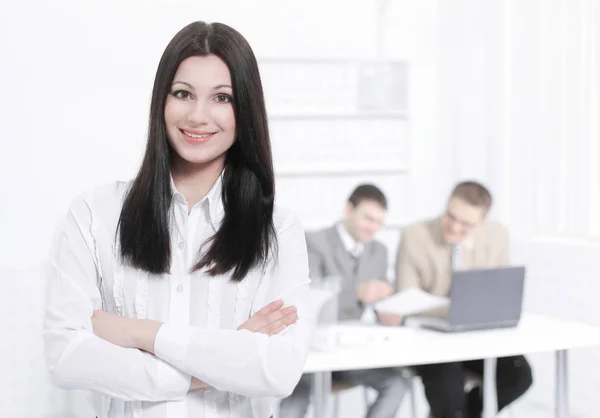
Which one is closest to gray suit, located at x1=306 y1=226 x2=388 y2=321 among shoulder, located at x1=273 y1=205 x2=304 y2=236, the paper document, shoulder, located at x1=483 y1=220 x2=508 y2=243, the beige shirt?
the beige shirt

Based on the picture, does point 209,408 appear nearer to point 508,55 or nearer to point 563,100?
point 563,100

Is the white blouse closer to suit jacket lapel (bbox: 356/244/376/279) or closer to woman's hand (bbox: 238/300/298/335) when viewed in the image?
woman's hand (bbox: 238/300/298/335)

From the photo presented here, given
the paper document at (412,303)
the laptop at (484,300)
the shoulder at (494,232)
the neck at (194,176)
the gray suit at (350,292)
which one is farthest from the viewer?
the shoulder at (494,232)

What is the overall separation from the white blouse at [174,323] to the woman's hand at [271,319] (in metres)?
0.02

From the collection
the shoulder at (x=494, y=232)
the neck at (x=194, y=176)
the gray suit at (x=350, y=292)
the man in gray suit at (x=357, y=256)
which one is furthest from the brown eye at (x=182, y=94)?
the shoulder at (x=494, y=232)

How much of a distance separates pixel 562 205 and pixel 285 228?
140 inches

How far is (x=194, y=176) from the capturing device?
1.39 m

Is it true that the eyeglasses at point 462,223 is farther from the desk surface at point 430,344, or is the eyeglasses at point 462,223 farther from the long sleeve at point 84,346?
the long sleeve at point 84,346

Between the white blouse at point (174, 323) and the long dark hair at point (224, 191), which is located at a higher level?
the long dark hair at point (224, 191)

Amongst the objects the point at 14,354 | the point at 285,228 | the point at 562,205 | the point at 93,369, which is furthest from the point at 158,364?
the point at 562,205

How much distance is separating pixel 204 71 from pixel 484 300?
84.3 inches

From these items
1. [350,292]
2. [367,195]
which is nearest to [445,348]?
[350,292]

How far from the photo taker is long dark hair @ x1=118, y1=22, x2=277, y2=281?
51.2 inches

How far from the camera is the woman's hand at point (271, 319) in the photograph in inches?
51.6
